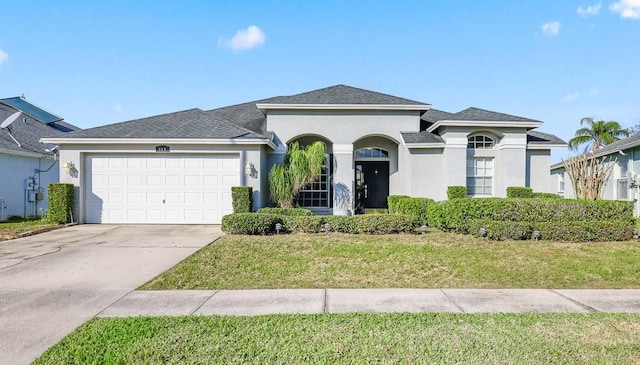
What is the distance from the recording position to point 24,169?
14734 millimetres

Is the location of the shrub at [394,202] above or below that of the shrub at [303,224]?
above

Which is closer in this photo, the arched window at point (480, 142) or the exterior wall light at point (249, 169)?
the exterior wall light at point (249, 169)

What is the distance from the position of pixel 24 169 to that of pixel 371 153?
15.2 meters

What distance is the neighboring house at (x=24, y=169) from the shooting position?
1389cm

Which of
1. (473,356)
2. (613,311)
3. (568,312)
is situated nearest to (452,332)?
(473,356)

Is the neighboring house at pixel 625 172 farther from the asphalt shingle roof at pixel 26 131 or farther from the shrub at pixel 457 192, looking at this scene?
the asphalt shingle roof at pixel 26 131

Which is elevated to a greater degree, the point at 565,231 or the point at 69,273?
the point at 565,231

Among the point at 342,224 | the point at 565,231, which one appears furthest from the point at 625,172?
the point at 342,224

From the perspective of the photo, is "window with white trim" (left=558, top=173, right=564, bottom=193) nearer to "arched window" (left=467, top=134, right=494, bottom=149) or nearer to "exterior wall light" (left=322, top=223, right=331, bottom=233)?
"arched window" (left=467, top=134, right=494, bottom=149)

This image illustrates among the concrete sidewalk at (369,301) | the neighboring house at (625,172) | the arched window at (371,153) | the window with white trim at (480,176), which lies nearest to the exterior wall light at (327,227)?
the concrete sidewalk at (369,301)

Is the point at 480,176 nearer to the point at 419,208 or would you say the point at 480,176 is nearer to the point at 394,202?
the point at 394,202

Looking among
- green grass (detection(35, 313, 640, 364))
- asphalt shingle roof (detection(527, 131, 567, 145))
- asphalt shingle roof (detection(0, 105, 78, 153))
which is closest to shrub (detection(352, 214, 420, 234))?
green grass (detection(35, 313, 640, 364))

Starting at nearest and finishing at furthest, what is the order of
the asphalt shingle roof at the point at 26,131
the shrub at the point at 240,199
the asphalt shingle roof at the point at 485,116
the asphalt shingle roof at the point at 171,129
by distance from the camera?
the shrub at the point at 240,199, the asphalt shingle roof at the point at 171,129, the asphalt shingle roof at the point at 485,116, the asphalt shingle roof at the point at 26,131

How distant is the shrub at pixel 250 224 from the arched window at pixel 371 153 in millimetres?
7556
